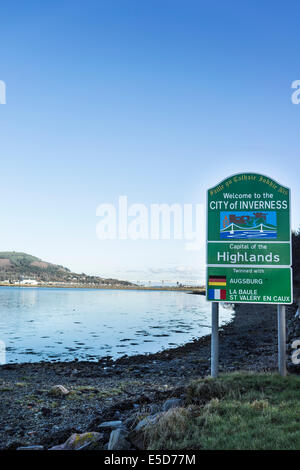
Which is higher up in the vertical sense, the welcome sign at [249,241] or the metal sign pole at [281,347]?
the welcome sign at [249,241]

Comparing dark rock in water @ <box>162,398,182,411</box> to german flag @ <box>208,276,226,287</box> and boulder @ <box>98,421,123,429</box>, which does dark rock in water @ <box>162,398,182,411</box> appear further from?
german flag @ <box>208,276,226,287</box>

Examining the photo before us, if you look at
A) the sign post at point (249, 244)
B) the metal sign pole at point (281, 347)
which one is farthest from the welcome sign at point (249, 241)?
the metal sign pole at point (281, 347)

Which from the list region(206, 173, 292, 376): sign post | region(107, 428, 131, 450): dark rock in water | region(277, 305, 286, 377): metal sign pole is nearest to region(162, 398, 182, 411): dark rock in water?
region(107, 428, 131, 450): dark rock in water

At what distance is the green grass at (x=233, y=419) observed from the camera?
5.62 metres

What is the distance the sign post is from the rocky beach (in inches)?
112

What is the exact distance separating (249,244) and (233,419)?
5.18 meters

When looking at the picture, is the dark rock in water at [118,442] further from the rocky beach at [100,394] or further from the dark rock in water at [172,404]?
the dark rock in water at [172,404]

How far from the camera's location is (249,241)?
10.5 metres

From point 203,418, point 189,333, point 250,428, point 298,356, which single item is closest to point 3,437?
point 203,418

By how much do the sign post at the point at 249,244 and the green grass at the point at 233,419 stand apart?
1.72m

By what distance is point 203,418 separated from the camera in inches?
261

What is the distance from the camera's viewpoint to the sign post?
10.3m
